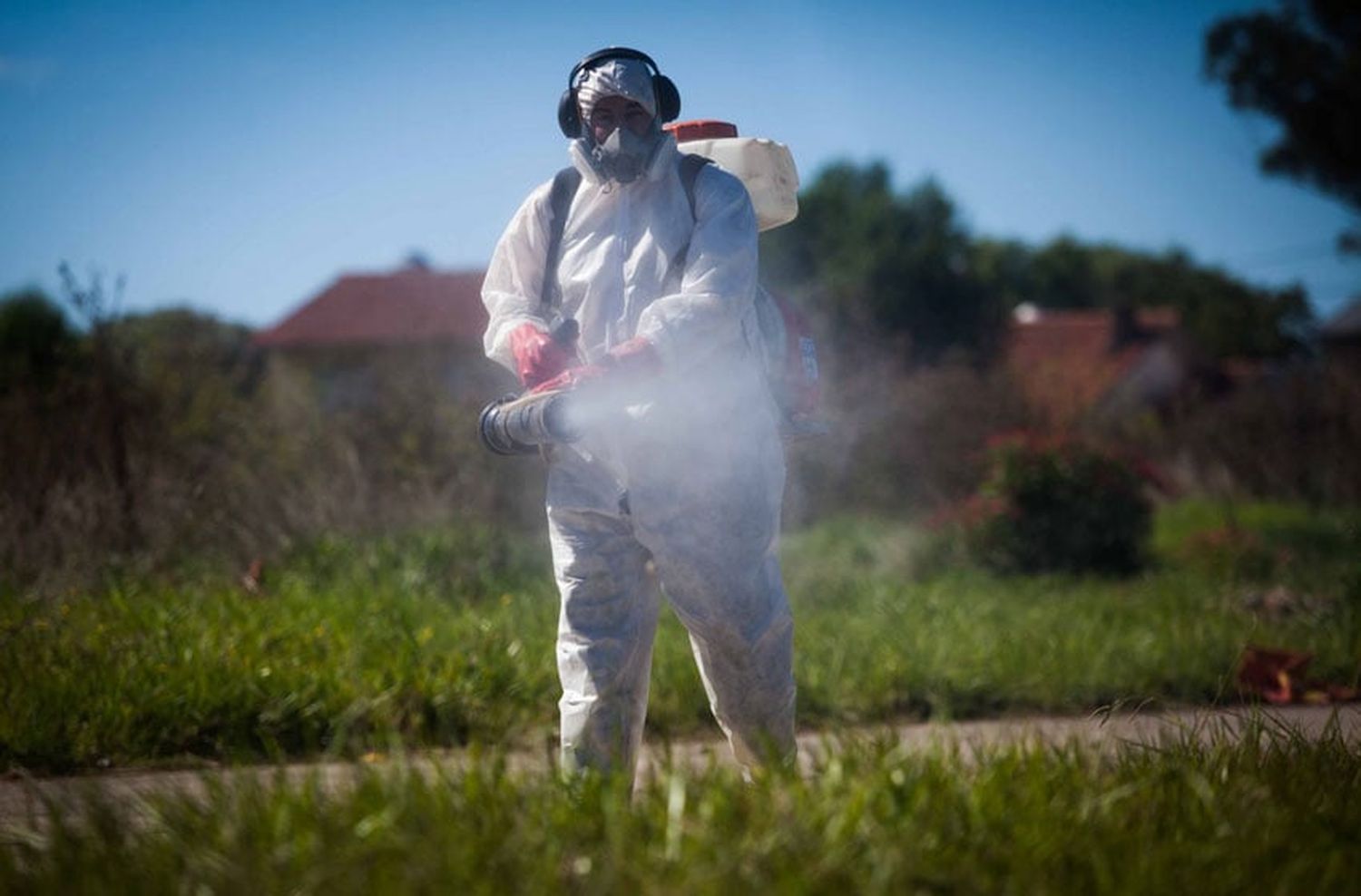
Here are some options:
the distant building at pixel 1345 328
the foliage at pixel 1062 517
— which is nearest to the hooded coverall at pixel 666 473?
the foliage at pixel 1062 517

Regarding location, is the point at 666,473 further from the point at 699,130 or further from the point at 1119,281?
the point at 1119,281

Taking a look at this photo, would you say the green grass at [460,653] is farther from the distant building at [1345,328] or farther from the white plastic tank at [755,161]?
the distant building at [1345,328]

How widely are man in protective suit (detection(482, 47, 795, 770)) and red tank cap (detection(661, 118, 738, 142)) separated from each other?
28 centimetres

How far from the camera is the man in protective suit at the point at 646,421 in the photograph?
3.08m

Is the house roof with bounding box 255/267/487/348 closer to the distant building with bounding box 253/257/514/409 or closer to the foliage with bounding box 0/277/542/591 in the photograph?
the distant building with bounding box 253/257/514/409

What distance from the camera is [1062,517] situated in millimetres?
8898

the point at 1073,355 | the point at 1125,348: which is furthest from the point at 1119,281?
the point at 1073,355

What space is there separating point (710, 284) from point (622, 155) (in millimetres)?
409

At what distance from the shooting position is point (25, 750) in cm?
377

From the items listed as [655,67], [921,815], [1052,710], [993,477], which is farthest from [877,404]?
[921,815]

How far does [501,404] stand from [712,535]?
0.59m

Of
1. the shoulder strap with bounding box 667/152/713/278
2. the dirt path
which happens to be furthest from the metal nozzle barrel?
the dirt path

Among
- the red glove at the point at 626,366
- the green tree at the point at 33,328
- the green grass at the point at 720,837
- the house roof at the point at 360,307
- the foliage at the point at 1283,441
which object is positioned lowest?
the foliage at the point at 1283,441

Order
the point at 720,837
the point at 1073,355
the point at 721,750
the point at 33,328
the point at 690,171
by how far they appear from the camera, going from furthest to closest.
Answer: the point at 1073,355 → the point at 33,328 → the point at 721,750 → the point at 690,171 → the point at 720,837
